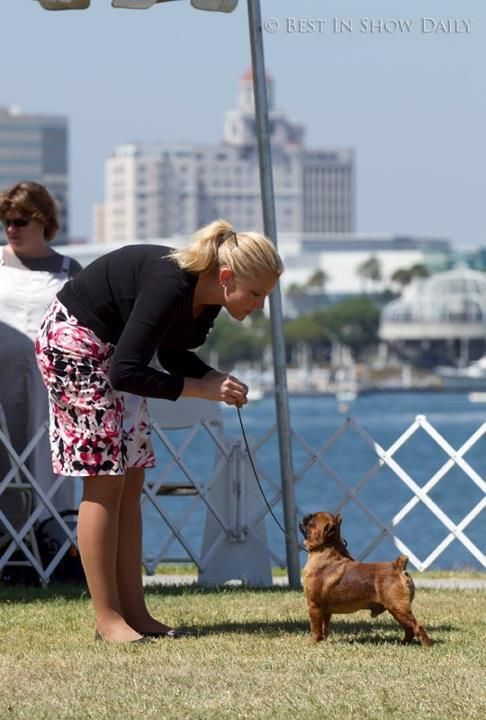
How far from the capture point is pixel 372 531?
18656mm

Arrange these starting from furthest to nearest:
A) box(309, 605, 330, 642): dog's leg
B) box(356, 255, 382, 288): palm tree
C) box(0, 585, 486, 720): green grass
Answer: box(356, 255, 382, 288): palm tree → box(309, 605, 330, 642): dog's leg → box(0, 585, 486, 720): green grass

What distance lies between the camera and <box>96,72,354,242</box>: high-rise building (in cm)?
15262

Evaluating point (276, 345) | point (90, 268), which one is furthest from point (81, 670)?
point (276, 345)

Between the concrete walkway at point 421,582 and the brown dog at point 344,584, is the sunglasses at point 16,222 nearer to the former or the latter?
the concrete walkway at point 421,582

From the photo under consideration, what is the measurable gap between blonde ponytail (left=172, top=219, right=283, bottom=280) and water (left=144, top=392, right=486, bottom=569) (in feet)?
9.00

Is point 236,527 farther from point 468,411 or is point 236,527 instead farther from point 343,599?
point 468,411

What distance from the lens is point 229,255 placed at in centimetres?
414

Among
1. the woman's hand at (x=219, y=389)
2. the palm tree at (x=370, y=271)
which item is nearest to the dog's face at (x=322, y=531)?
the woman's hand at (x=219, y=389)

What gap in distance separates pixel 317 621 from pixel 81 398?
847 mm

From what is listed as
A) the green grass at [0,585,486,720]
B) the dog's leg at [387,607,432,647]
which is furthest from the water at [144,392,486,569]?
the dog's leg at [387,607,432,647]

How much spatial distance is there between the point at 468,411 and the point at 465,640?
6769 cm

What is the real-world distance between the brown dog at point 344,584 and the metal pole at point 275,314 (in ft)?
5.20

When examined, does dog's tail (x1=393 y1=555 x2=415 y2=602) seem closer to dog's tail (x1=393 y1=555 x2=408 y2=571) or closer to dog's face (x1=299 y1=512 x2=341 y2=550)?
dog's tail (x1=393 y1=555 x2=408 y2=571)

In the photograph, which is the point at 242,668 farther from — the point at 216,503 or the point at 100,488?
the point at 216,503
